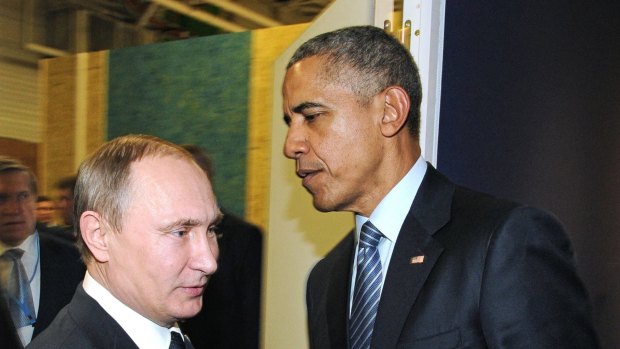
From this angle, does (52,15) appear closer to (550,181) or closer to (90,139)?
(90,139)

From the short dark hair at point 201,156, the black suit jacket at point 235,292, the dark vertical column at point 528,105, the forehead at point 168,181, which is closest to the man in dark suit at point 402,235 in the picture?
the forehead at point 168,181

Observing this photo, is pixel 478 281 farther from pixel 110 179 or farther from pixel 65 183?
pixel 65 183

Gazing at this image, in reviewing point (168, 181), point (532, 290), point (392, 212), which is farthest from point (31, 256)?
point (532, 290)

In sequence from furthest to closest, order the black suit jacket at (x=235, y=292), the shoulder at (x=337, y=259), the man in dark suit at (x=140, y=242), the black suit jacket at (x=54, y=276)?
the black suit jacket at (x=235, y=292), the black suit jacket at (x=54, y=276), the shoulder at (x=337, y=259), the man in dark suit at (x=140, y=242)

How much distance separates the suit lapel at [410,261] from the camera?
1.64m

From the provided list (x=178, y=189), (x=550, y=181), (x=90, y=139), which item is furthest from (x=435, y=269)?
(x=90, y=139)

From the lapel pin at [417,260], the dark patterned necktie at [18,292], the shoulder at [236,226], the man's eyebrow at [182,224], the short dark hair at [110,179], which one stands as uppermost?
the short dark hair at [110,179]

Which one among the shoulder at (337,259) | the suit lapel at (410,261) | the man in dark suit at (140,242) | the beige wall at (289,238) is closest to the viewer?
the man in dark suit at (140,242)

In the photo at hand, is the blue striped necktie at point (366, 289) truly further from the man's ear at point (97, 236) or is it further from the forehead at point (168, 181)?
the man's ear at point (97, 236)

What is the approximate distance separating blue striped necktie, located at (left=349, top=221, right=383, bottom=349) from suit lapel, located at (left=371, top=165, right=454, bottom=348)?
2.3 inches

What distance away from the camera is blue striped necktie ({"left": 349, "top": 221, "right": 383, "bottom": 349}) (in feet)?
5.63

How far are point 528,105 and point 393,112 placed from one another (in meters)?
0.98

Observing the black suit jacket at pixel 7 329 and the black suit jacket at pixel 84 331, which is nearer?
the black suit jacket at pixel 84 331

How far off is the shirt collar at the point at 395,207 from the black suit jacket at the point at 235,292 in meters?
1.22
